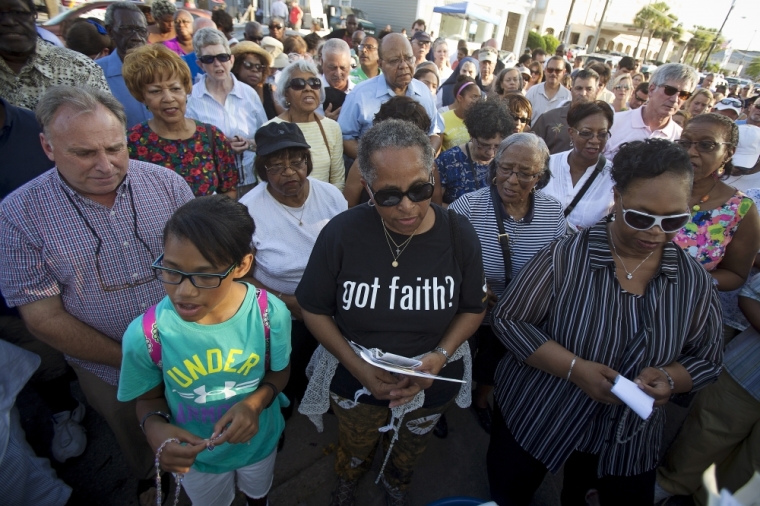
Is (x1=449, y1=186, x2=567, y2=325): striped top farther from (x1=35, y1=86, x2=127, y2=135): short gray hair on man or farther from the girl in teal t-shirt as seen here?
(x1=35, y1=86, x2=127, y2=135): short gray hair on man

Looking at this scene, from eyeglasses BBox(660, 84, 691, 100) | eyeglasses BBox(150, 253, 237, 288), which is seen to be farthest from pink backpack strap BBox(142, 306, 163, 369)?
eyeglasses BBox(660, 84, 691, 100)

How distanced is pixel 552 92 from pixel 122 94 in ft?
20.1

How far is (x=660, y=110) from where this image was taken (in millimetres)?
4090

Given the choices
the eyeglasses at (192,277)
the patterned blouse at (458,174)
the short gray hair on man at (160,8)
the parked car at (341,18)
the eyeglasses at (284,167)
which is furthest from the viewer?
the parked car at (341,18)

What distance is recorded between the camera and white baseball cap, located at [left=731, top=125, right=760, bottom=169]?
3.24 meters

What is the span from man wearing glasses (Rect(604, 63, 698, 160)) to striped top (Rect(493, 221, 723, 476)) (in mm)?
2509

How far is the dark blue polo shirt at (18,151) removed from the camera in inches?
87.2

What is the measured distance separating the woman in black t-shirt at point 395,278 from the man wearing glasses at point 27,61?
2.41 m

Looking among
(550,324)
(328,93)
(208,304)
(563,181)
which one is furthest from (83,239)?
(328,93)

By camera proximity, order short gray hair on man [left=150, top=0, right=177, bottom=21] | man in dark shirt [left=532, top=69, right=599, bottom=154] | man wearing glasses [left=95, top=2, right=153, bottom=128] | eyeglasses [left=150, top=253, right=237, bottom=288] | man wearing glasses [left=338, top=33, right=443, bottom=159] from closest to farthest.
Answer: eyeglasses [left=150, top=253, right=237, bottom=288] < man wearing glasses [left=95, top=2, right=153, bottom=128] < man wearing glasses [left=338, top=33, right=443, bottom=159] < man in dark shirt [left=532, top=69, right=599, bottom=154] < short gray hair on man [left=150, top=0, right=177, bottom=21]

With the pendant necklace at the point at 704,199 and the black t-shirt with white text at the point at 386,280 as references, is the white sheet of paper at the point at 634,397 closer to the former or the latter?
the black t-shirt with white text at the point at 386,280

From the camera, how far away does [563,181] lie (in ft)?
10.1

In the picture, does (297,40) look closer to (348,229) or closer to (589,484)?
(348,229)


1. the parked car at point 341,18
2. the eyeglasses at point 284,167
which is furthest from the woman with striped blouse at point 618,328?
the parked car at point 341,18
